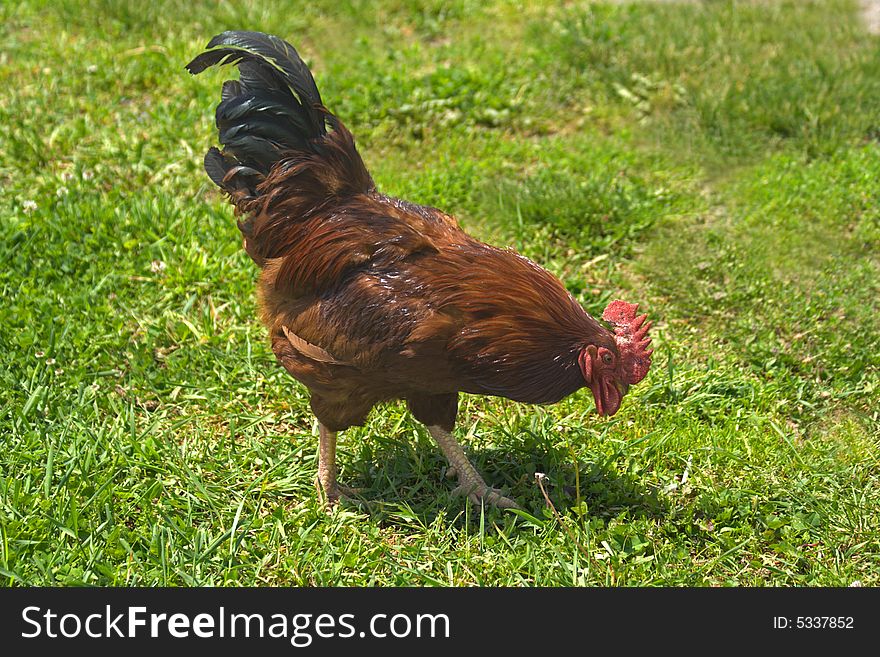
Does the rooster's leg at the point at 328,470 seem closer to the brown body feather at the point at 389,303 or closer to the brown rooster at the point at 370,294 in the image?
the brown rooster at the point at 370,294

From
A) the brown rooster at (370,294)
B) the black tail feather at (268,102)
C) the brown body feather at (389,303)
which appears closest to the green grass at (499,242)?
the brown rooster at (370,294)

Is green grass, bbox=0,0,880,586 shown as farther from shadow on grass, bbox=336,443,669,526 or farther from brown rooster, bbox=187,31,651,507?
brown rooster, bbox=187,31,651,507

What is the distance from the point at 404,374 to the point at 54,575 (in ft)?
5.40

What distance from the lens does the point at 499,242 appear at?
5.93 metres

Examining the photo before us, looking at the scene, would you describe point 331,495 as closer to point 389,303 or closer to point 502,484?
point 502,484

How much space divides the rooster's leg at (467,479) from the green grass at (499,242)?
0.27ft

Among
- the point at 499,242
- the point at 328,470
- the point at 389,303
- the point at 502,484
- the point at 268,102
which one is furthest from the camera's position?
the point at 499,242

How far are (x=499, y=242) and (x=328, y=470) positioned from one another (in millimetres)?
2229

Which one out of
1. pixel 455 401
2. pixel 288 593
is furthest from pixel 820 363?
pixel 288 593

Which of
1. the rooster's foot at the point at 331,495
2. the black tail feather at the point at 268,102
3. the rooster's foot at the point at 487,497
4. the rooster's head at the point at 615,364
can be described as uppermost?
the black tail feather at the point at 268,102

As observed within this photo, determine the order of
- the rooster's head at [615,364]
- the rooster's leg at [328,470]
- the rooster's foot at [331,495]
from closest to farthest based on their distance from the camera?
the rooster's head at [615,364]
the rooster's leg at [328,470]
the rooster's foot at [331,495]

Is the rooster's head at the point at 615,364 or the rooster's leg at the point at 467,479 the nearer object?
the rooster's head at the point at 615,364

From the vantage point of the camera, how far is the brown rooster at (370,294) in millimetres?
3615

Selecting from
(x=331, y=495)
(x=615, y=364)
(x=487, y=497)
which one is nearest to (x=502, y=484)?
(x=487, y=497)
